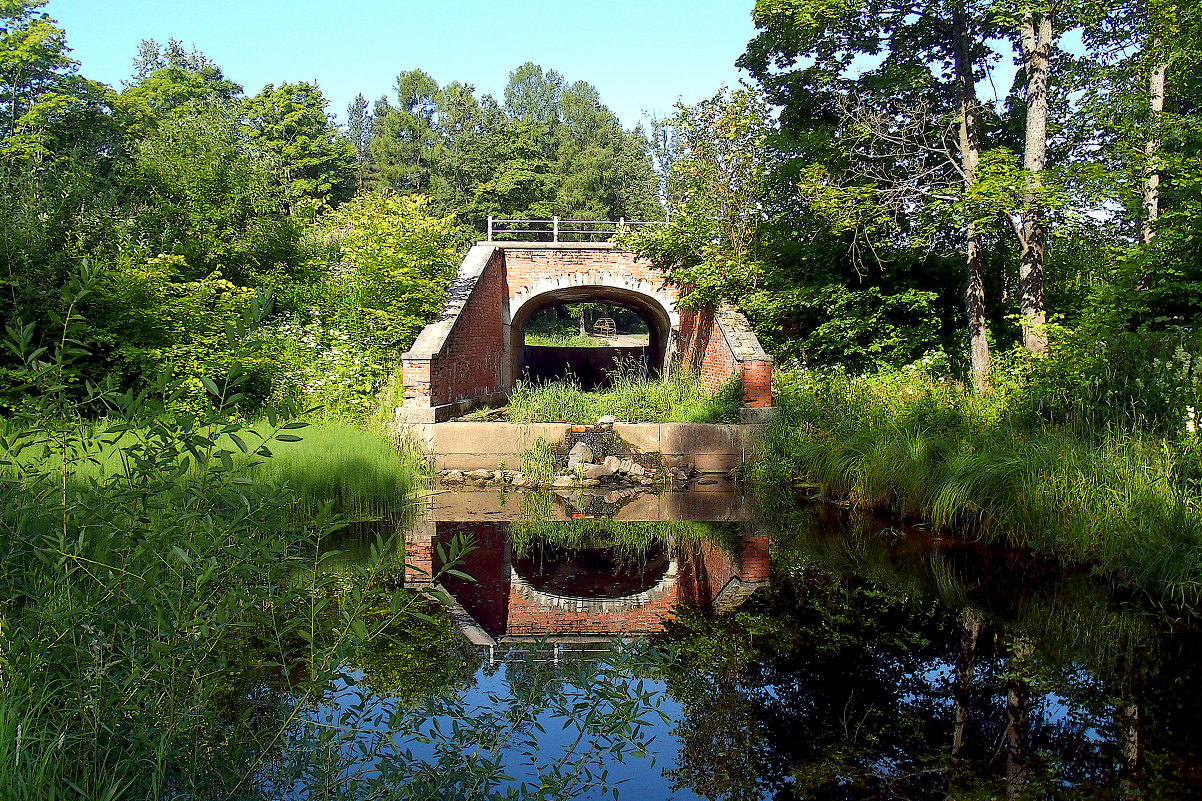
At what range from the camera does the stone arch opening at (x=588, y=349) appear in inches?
703

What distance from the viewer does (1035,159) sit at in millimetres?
10617

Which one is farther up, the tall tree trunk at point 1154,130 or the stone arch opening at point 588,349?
the tall tree trunk at point 1154,130

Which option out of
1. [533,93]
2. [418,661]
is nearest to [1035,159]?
[418,661]

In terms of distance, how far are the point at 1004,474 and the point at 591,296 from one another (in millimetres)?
14021

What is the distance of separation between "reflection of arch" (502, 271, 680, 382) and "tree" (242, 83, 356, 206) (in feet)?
65.3

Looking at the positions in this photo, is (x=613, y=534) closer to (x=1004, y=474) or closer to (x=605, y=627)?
(x=605, y=627)

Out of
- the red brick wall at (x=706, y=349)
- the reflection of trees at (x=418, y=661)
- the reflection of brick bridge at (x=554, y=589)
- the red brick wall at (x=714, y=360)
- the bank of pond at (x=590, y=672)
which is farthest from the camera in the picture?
the red brick wall at (x=706, y=349)

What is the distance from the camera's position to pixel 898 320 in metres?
13.1

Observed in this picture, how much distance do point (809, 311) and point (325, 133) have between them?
32.3 m

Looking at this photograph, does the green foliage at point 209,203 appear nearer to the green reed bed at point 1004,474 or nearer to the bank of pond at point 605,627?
the bank of pond at point 605,627

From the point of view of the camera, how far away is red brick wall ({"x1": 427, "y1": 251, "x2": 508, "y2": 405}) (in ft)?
40.6

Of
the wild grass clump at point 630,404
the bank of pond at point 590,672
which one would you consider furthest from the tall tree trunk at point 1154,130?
the bank of pond at point 590,672

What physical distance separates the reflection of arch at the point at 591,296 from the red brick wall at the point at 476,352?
2.22 ft

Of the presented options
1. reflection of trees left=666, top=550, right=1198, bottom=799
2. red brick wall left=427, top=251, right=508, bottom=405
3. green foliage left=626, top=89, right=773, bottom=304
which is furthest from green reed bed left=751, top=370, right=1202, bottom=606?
red brick wall left=427, top=251, right=508, bottom=405
